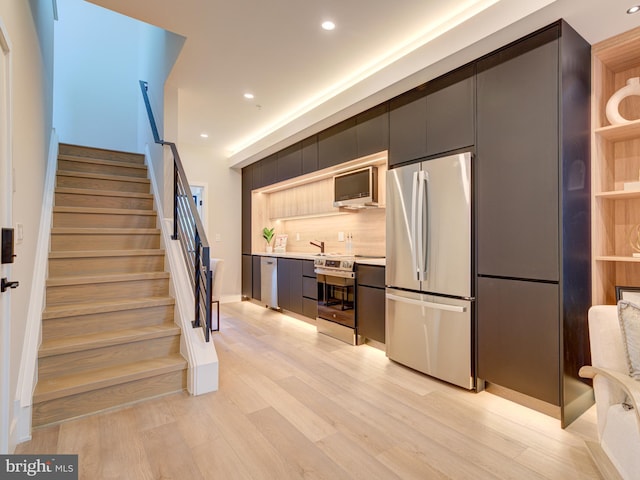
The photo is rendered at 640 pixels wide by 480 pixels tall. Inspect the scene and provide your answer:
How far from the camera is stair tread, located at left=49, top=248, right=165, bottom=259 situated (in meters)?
2.83

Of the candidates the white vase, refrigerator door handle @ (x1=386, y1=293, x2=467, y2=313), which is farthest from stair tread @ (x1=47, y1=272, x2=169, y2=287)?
the white vase

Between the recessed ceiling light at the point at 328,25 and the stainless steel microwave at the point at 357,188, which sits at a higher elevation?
the recessed ceiling light at the point at 328,25

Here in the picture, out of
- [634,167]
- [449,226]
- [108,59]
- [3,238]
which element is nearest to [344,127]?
[449,226]

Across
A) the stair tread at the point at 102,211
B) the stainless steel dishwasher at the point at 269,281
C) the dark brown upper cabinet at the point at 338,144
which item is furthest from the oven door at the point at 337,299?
the stair tread at the point at 102,211

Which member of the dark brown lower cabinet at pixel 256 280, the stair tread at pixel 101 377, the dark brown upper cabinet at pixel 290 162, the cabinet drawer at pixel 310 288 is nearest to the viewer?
the stair tread at pixel 101 377

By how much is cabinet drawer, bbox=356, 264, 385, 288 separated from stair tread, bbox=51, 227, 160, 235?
2197mm

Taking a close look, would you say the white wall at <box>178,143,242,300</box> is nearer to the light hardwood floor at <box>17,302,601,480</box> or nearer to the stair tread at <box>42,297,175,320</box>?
the stair tread at <box>42,297,175,320</box>

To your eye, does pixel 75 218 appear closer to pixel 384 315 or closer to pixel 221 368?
pixel 221 368

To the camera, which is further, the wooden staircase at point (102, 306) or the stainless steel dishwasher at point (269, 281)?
the stainless steel dishwasher at point (269, 281)

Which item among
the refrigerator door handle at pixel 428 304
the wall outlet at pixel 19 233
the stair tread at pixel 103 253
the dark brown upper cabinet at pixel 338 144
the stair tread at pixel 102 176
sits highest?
the dark brown upper cabinet at pixel 338 144

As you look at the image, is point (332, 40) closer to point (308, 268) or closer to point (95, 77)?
point (308, 268)

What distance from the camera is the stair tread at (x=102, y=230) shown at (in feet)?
9.97

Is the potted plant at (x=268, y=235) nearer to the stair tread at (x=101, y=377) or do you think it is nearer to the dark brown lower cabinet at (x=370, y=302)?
the dark brown lower cabinet at (x=370, y=302)

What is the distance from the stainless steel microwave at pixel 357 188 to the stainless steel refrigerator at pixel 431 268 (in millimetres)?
695
